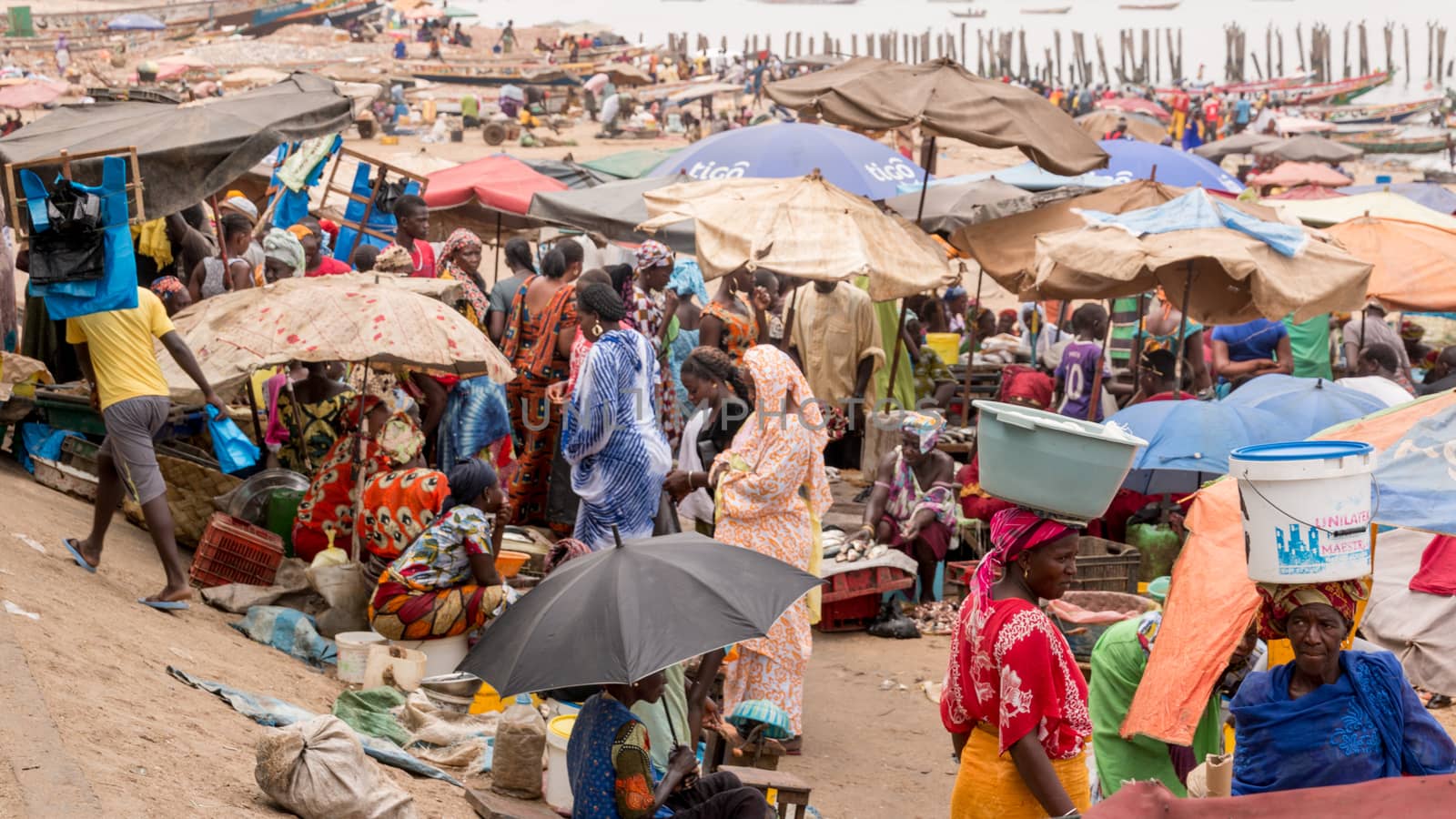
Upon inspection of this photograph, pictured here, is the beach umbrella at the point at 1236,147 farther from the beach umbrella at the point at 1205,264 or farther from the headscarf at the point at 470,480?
the headscarf at the point at 470,480

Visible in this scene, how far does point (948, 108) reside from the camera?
9.37m

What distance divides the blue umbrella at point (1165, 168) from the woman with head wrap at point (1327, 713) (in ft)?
33.1

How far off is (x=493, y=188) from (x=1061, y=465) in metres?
10.6

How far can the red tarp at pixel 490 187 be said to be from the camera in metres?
13.5

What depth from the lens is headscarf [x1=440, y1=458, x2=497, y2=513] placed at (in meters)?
6.54

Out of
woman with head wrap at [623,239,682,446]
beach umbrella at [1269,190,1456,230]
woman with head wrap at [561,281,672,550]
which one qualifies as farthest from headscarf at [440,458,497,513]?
beach umbrella at [1269,190,1456,230]

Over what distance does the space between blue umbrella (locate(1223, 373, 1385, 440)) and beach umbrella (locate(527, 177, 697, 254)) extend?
5028mm

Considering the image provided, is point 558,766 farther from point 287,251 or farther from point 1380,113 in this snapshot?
point 1380,113

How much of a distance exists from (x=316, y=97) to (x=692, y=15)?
96.6m

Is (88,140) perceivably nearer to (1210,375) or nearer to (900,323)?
(900,323)

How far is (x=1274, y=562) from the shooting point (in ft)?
11.8

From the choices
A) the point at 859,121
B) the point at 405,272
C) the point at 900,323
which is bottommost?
the point at 900,323

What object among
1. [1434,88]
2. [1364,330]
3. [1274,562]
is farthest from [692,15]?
[1274,562]

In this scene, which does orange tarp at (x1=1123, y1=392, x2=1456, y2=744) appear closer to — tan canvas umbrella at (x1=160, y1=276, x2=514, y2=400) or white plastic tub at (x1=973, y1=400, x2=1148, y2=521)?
white plastic tub at (x1=973, y1=400, x2=1148, y2=521)
